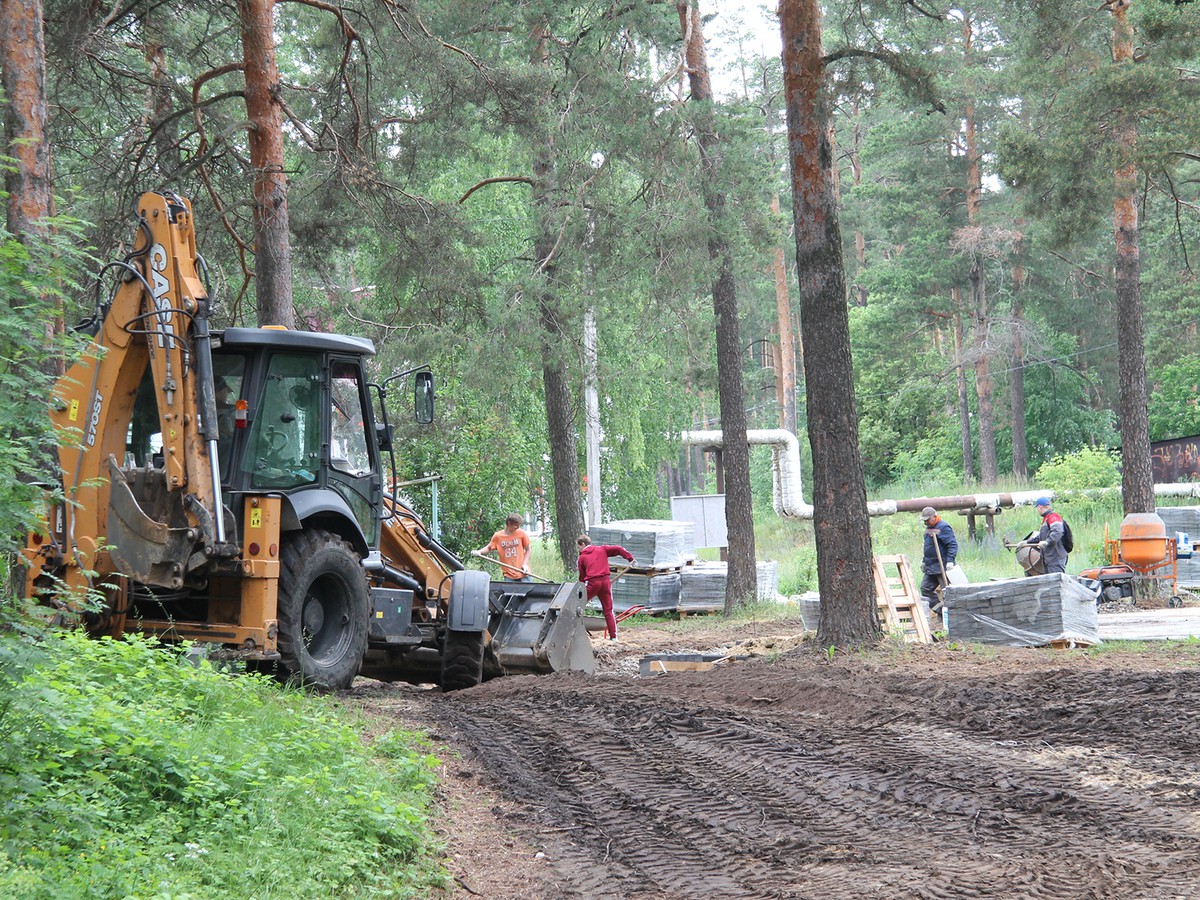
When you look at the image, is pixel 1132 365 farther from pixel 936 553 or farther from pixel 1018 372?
pixel 1018 372

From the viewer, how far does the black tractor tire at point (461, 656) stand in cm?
1191

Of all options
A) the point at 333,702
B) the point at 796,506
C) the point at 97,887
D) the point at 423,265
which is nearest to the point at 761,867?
the point at 97,887

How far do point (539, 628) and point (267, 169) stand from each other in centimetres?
581

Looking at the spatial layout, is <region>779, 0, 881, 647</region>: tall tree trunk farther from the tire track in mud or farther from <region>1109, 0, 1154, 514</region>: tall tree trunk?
<region>1109, 0, 1154, 514</region>: tall tree trunk

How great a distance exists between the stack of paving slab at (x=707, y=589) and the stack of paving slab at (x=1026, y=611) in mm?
7317

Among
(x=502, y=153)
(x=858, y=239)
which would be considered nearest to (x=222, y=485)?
(x=502, y=153)

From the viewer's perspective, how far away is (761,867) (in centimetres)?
550

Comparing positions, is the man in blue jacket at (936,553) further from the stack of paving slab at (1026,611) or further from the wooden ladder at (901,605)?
the stack of paving slab at (1026,611)

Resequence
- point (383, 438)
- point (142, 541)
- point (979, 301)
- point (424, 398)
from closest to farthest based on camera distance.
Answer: point (142, 541)
point (424, 398)
point (383, 438)
point (979, 301)

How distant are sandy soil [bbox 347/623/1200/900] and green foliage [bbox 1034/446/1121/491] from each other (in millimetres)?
23707

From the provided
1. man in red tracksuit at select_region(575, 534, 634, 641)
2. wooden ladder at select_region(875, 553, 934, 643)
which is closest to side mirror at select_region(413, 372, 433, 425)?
wooden ladder at select_region(875, 553, 934, 643)

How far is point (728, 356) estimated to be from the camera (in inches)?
772

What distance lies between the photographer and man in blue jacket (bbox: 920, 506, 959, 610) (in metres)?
16.6

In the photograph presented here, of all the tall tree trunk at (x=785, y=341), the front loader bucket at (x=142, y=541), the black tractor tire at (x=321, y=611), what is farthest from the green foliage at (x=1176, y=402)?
the front loader bucket at (x=142, y=541)
